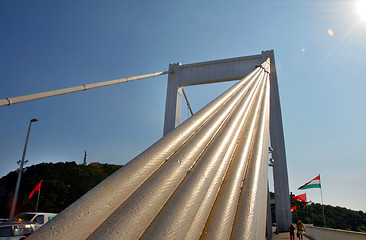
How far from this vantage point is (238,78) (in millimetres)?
9000

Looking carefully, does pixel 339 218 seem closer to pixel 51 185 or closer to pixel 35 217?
pixel 51 185

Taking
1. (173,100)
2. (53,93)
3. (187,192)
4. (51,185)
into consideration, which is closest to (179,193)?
(187,192)

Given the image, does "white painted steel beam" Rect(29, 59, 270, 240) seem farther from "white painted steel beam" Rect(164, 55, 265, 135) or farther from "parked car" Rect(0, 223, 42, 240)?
"white painted steel beam" Rect(164, 55, 265, 135)

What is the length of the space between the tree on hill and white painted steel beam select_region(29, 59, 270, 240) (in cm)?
2820

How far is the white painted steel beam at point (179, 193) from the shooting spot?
908mm

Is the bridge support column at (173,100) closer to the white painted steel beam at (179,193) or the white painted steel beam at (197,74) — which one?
the white painted steel beam at (197,74)

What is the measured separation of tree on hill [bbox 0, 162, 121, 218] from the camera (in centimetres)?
2724

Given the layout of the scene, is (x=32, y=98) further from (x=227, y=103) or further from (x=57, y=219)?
(x=57, y=219)

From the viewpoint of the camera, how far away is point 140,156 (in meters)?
1.26

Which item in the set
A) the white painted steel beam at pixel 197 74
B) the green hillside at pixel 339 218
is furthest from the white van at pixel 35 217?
the green hillside at pixel 339 218

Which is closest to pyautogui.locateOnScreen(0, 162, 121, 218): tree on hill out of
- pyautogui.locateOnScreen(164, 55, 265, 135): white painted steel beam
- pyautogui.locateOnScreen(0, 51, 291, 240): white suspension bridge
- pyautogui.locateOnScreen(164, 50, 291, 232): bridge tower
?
pyautogui.locateOnScreen(164, 55, 265, 135): white painted steel beam

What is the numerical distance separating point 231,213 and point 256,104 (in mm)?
2226

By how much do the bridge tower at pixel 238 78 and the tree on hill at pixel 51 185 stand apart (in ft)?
71.8

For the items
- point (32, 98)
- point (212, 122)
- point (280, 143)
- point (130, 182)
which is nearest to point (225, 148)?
point (212, 122)
